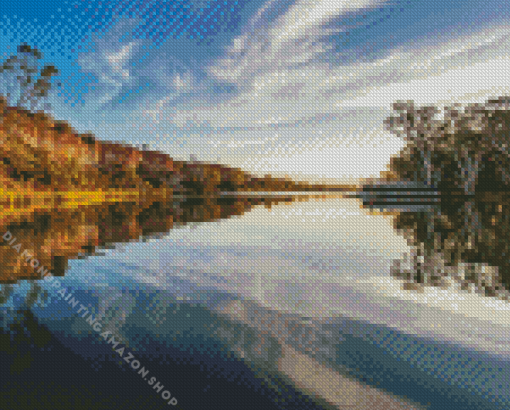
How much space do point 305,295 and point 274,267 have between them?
2647mm

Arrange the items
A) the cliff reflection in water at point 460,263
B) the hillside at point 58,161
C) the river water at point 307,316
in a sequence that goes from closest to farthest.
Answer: the river water at point 307,316, the cliff reflection in water at point 460,263, the hillside at point 58,161

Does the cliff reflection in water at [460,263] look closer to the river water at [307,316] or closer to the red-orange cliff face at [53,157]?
the river water at [307,316]

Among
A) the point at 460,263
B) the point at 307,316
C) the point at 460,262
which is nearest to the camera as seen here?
the point at 307,316

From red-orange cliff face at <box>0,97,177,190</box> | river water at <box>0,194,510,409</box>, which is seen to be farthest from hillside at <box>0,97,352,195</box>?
river water at <box>0,194,510,409</box>

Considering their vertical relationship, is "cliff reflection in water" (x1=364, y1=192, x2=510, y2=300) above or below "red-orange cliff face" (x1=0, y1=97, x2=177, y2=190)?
below

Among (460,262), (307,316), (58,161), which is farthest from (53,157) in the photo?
(307,316)

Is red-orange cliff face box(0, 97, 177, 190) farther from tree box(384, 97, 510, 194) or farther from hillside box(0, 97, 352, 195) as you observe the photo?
tree box(384, 97, 510, 194)

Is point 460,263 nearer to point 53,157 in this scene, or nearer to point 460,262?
point 460,262

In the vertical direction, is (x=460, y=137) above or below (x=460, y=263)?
above

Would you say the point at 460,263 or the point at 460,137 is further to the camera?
the point at 460,137

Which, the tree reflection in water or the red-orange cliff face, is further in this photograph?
the red-orange cliff face

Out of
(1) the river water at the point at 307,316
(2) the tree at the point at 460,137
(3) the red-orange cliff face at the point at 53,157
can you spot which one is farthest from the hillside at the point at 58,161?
(2) the tree at the point at 460,137

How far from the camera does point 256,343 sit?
14.8ft

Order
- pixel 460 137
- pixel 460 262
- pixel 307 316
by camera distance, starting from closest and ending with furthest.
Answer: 1. pixel 307 316
2. pixel 460 262
3. pixel 460 137
